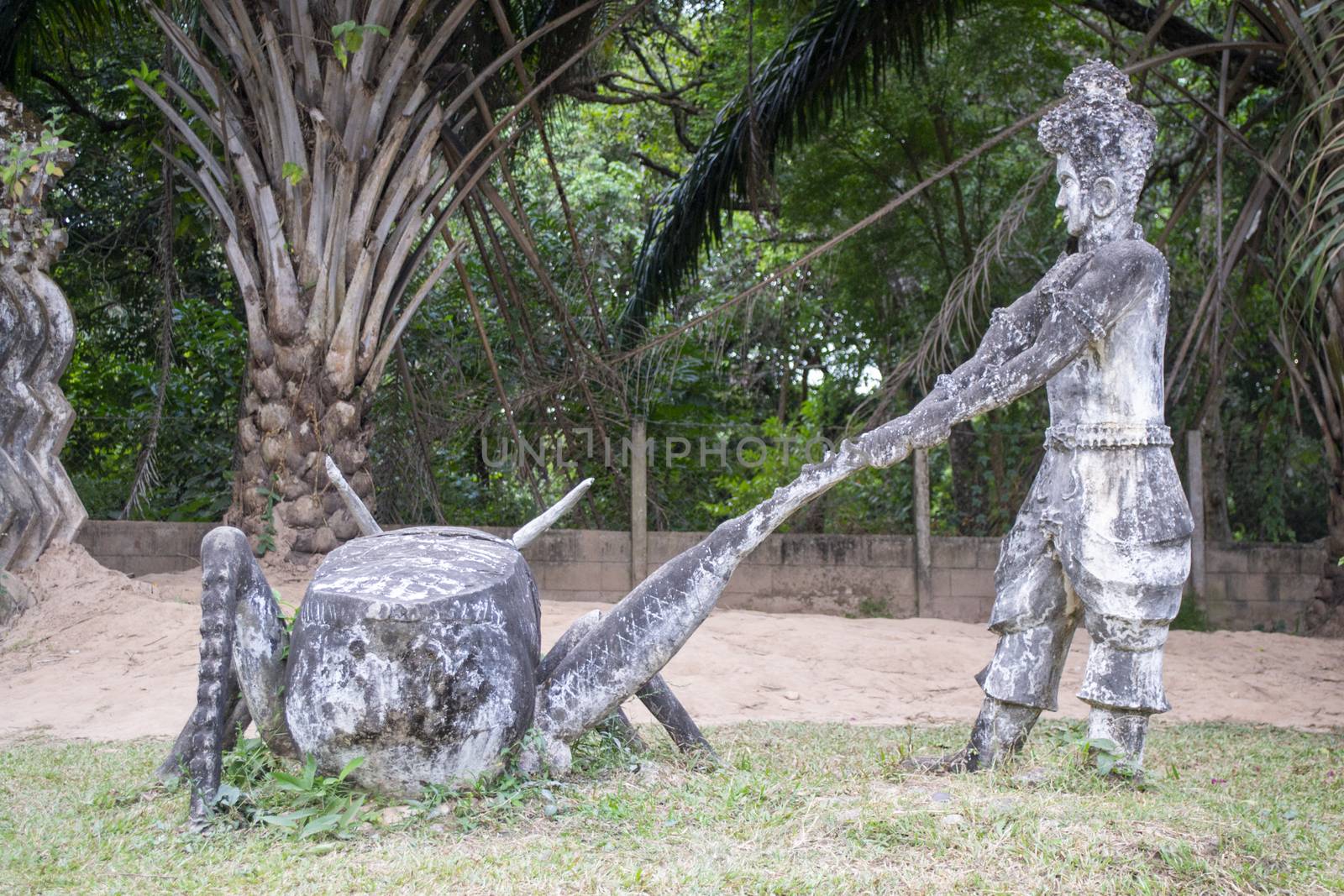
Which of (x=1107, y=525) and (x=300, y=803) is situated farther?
(x=1107, y=525)

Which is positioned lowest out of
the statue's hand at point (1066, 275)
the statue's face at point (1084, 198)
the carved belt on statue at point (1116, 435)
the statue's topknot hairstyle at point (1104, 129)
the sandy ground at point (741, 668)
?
the sandy ground at point (741, 668)

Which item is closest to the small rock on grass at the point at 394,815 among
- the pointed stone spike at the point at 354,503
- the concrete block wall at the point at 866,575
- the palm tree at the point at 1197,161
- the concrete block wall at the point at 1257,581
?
the pointed stone spike at the point at 354,503

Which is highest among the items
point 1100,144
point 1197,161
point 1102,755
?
point 1197,161

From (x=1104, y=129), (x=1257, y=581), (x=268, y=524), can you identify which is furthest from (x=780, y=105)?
(x=1104, y=129)

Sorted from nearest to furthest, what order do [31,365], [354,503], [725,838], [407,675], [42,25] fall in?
[725,838] → [407,675] → [354,503] → [31,365] → [42,25]

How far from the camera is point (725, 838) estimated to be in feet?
11.2

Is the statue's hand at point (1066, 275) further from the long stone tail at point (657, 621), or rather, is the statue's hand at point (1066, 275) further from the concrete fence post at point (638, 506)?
the concrete fence post at point (638, 506)

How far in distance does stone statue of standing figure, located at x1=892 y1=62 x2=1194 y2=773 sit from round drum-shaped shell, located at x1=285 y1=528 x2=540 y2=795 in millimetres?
1470

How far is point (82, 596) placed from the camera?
7.21 m

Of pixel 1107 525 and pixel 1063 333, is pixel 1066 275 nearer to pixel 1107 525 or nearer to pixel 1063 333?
pixel 1063 333

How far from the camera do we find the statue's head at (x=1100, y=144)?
4.14m

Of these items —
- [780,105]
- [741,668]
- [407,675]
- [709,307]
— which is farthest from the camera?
[709,307]

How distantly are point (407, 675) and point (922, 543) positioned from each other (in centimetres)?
603

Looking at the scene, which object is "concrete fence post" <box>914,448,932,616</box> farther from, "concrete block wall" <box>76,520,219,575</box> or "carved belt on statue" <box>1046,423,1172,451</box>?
"carved belt on statue" <box>1046,423,1172,451</box>
